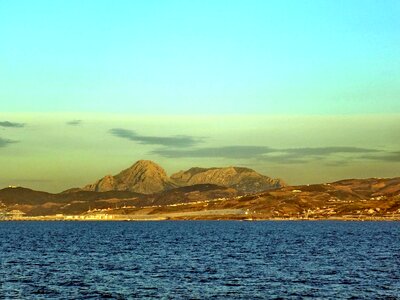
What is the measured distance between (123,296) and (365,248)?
112 metres

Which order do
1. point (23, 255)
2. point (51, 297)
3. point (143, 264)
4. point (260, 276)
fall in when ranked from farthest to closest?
point (23, 255)
point (143, 264)
point (260, 276)
point (51, 297)

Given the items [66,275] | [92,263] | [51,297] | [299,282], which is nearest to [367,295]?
[299,282]

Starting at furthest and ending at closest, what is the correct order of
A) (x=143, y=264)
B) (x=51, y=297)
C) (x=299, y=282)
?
(x=143, y=264)
(x=299, y=282)
(x=51, y=297)

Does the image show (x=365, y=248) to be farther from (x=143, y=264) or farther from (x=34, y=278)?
(x=34, y=278)

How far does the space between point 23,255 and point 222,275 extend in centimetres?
6643

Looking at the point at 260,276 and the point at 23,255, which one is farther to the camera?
the point at 23,255

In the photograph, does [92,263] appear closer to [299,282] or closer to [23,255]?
[23,255]

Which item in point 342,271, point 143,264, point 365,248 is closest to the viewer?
point 342,271

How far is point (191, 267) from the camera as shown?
4970 inches

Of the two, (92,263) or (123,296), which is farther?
(92,263)

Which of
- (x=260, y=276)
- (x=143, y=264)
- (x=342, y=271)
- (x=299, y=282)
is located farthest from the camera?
(x=143, y=264)

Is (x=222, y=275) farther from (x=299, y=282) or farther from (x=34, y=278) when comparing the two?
(x=34, y=278)

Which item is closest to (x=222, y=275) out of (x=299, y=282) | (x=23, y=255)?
(x=299, y=282)

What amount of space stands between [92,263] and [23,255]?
3254 centimetres
